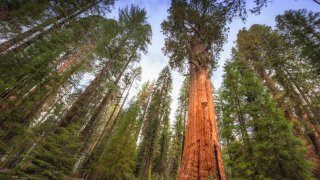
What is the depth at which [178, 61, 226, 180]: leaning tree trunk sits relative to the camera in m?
4.39

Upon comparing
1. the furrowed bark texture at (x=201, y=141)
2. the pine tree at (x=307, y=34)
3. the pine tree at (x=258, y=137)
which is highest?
the pine tree at (x=307, y=34)

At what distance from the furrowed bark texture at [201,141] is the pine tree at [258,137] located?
212 inches

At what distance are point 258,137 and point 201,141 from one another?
6.46 metres

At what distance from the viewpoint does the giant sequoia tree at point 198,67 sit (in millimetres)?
4562

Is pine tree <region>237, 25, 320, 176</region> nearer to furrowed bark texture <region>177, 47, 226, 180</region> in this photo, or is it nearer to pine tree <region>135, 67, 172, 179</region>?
furrowed bark texture <region>177, 47, 226, 180</region>

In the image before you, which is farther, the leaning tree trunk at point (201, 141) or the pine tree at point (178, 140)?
the pine tree at point (178, 140)

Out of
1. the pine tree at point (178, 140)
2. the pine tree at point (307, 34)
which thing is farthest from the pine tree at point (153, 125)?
the pine tree at point (307, 34)

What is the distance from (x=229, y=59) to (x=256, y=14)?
9.57 meters

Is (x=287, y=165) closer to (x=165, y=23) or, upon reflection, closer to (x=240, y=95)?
(x=240, y=95)

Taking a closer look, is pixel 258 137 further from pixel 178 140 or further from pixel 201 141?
pixel 178 140

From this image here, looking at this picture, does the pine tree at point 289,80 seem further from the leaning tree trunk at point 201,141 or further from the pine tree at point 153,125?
the pine tree at point 153,125

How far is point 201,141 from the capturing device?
191 inches

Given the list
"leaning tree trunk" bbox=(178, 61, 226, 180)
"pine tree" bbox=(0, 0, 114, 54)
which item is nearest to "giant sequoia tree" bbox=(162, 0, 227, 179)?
"leaning tree trunk" bbox=(178, 61, 226, 180)

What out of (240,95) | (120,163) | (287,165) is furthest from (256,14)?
(120,163)
